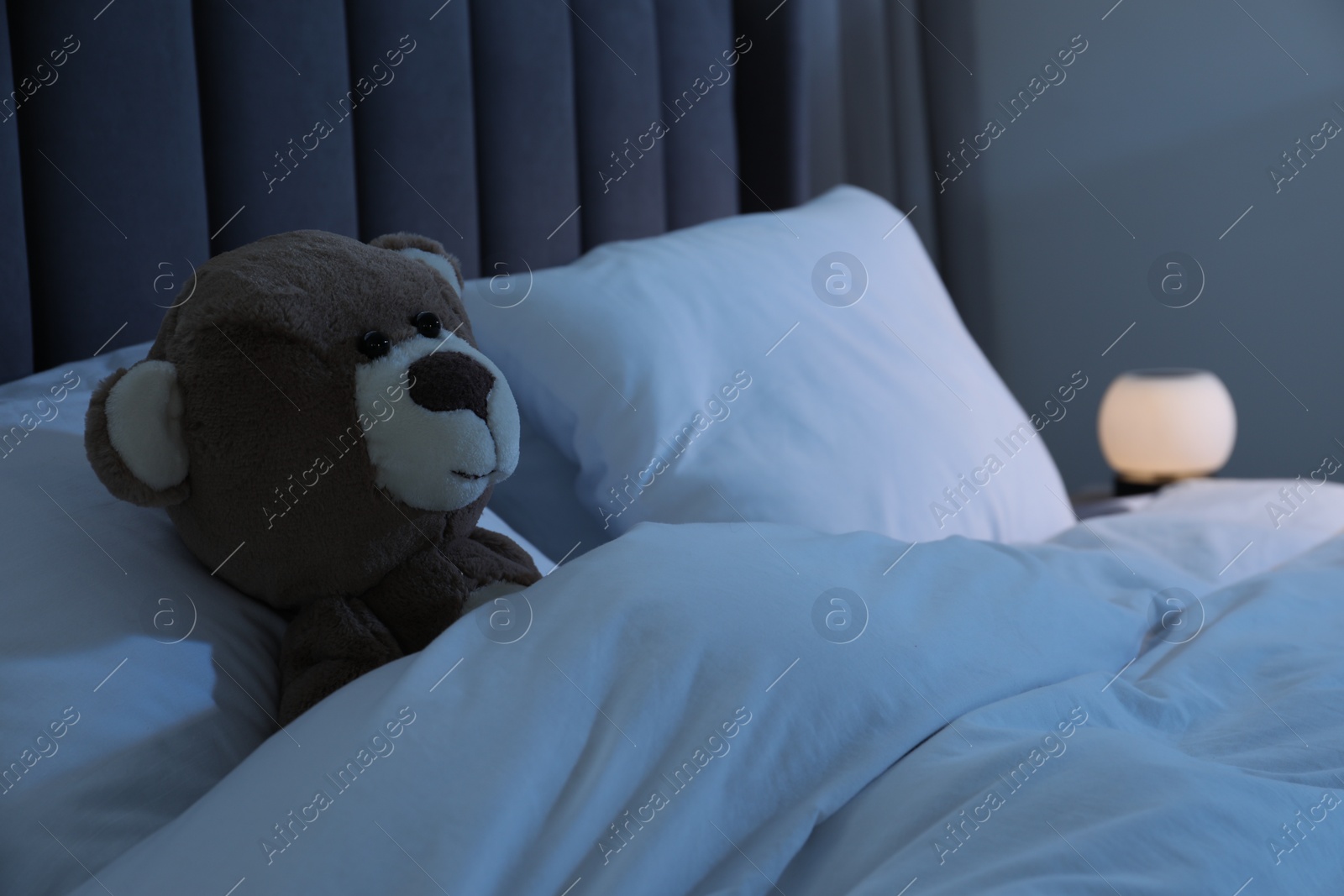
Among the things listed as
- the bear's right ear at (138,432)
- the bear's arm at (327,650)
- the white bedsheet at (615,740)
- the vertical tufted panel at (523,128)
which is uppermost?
the vertical tufted panel at (523,128)

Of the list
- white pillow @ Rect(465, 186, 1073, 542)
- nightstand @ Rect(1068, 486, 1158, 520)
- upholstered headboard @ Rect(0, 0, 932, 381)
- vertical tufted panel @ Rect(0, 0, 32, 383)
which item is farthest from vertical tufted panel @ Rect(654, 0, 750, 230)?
vertical tufted panel @ Rect(0, 0, 32, 383)

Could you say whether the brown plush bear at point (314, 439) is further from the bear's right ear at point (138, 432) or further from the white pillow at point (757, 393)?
the white pillow at point (757, 393)

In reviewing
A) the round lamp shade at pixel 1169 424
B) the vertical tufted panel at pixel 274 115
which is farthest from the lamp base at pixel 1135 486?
the vertical tufted panel at pixel 274 115

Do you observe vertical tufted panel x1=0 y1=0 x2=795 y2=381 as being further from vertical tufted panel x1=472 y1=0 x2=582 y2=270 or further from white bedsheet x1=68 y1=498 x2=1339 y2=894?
white bedsheet x1=68 y1=498 x2=1339 y2=894

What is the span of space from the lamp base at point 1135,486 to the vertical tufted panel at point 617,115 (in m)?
1.02

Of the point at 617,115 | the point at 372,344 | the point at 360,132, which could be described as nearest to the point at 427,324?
the point at 372,344

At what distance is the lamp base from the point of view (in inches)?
73.8

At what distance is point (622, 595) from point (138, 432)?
1.02 feet

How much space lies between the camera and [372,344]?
0.67 m

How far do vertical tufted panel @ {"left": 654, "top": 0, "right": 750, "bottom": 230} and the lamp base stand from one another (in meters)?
0.89

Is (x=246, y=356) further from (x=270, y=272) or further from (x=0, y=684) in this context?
(x=0, y=684)

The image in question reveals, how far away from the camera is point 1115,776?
1.64ft

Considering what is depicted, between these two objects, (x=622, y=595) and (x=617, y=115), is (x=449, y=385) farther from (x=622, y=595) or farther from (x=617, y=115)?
(x=617, y=115)

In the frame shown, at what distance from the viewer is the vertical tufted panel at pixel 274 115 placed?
3.41 ft
